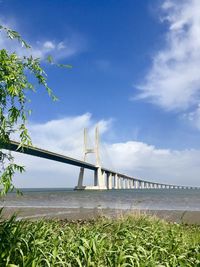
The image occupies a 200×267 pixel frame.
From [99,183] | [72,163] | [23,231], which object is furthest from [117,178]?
[23,231]

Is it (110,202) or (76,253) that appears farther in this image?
(110,202)

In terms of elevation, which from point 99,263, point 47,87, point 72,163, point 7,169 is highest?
point 72,163

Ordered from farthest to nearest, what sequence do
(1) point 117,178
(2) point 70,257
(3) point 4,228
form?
(1) point 117,178 < (3) point 4,228 < (2) point 70,257

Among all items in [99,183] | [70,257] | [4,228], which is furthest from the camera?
[99,183]

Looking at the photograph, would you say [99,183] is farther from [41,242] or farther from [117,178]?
[41,242]

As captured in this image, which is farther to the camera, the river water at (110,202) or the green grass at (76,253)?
the river water at (110,202)

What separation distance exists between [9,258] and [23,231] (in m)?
1.36

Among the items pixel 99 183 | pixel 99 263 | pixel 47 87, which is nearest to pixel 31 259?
pixel 99 263

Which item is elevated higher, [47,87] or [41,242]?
[47,87]

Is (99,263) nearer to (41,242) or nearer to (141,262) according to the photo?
(141,262)

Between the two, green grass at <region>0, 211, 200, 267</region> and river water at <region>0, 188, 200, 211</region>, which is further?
river water at <region>0, 188, 200, 211</region>

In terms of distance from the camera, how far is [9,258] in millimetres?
5516

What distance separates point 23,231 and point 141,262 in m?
2.35

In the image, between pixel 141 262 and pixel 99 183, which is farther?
pixel 99 183
